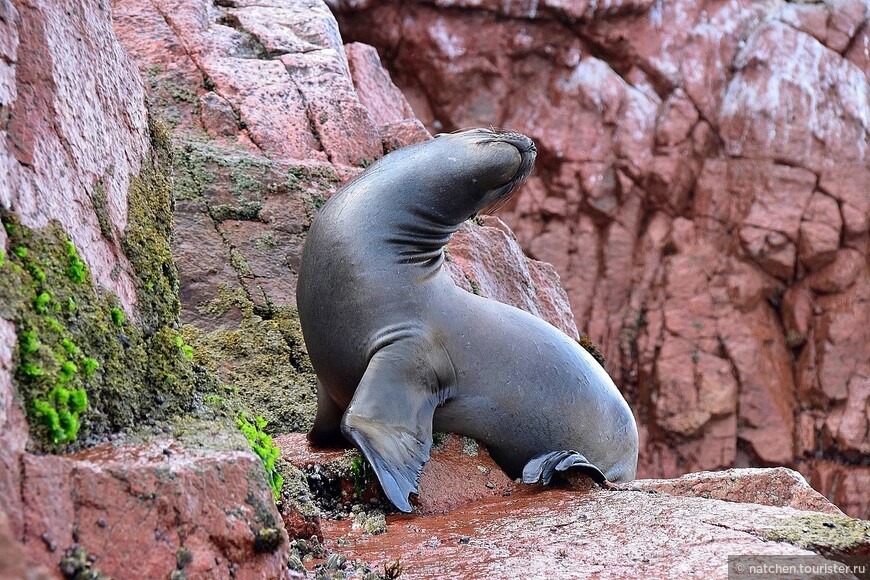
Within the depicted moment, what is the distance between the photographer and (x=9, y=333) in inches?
75.6

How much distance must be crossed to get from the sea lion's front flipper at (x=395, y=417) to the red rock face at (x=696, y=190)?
34.8 feet

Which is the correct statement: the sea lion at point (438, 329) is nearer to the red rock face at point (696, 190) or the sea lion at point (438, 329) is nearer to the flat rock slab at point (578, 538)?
the flat rock slab at point (578, 538)

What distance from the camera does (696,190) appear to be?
14.8m

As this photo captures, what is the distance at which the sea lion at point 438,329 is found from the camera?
160 inches

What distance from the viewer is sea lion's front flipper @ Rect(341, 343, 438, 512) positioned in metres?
3.49

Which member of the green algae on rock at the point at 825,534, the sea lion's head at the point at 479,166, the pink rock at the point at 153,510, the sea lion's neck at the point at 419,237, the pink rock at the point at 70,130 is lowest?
the green algae on rock at the point at 825,534

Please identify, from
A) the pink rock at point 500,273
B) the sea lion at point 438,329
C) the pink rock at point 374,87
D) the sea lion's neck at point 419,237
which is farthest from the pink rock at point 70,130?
the pink rock at point 374,87

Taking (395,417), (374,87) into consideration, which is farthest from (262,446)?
(374,87)

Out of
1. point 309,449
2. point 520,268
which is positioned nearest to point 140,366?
point 309,449

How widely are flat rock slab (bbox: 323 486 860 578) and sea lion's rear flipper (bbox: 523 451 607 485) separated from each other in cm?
21

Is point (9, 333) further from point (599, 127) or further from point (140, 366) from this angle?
point (599, 127)

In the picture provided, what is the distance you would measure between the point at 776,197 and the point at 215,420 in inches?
514

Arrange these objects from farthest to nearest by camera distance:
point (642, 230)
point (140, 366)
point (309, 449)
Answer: point (642, 230)
point (309, 449)
point (140, 366)

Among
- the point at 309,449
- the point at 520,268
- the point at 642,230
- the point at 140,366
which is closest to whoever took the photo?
the point at 140,366
